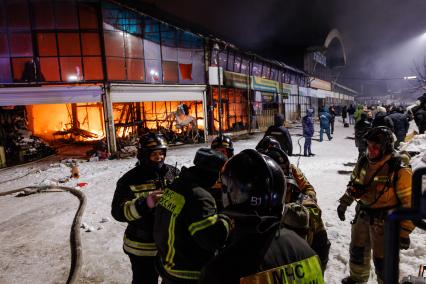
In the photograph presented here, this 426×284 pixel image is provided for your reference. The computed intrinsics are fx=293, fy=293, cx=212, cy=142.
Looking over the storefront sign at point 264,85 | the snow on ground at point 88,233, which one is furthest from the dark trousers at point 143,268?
the storefront sign at point 264,85

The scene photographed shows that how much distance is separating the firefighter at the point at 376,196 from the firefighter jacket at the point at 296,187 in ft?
2.19

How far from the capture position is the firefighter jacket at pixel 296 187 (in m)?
2.68

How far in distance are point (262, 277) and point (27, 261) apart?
5.05 meters

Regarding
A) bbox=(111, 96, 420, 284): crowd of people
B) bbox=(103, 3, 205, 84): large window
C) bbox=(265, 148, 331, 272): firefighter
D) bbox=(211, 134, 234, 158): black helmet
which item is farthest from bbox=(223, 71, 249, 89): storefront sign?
bbox=(265, 148, 331, 272): firefighter

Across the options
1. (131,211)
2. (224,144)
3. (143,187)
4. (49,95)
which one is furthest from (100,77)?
(131,211)

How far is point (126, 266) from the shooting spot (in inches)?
176

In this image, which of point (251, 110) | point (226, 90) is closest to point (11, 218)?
point (226, 90)

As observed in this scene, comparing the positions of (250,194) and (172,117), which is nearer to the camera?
(250,194)

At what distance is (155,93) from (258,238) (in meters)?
16.1

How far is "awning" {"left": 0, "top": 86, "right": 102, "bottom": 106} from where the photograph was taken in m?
13.7

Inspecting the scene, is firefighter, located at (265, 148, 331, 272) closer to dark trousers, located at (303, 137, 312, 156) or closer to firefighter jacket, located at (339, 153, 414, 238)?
firefighter jacket, located at (339, 153, 414, 238)

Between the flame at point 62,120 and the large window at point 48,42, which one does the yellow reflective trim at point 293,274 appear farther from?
the flame at point 62,120

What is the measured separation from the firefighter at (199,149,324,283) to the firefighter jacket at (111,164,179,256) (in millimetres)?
1486

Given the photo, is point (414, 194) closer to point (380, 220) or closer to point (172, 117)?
point (380, 220)
